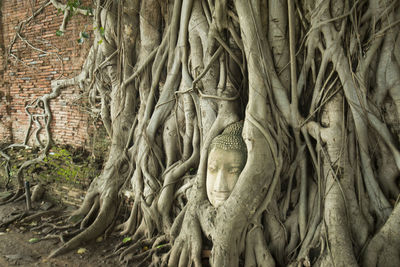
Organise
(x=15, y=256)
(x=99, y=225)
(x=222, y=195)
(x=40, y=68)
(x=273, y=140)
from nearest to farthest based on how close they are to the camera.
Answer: (x=273, y=140) → (x=222, y=195) → (x=15, y=256) → (x=99, y=225) → (x=40, y=68)

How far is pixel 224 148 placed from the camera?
2.55m

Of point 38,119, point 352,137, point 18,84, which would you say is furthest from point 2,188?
point 352,137

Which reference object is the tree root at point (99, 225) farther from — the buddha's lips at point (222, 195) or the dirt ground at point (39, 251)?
the buddha's lips at point (222, 195)

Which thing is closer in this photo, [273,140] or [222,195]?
[273,140]

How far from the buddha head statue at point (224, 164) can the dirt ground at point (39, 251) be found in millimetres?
1300

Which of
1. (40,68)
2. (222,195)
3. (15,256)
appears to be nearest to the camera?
(222,195)

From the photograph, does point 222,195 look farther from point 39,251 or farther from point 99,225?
point 39,251

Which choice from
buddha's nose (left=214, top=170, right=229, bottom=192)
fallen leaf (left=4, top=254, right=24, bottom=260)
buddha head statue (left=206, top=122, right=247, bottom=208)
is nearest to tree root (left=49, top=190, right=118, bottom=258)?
fallen leaf (left=4, top=254, right=24, bottom=260)

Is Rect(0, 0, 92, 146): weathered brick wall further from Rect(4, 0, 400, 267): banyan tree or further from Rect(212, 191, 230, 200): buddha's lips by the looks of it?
Rect(212, 191, 230, 200): buddha's lips

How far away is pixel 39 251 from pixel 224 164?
227cm

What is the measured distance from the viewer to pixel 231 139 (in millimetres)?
2586

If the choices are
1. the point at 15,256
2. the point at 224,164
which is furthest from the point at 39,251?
the point at 224,164

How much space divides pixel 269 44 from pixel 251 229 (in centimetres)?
166

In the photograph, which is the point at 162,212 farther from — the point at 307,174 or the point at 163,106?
the point at 307,174
